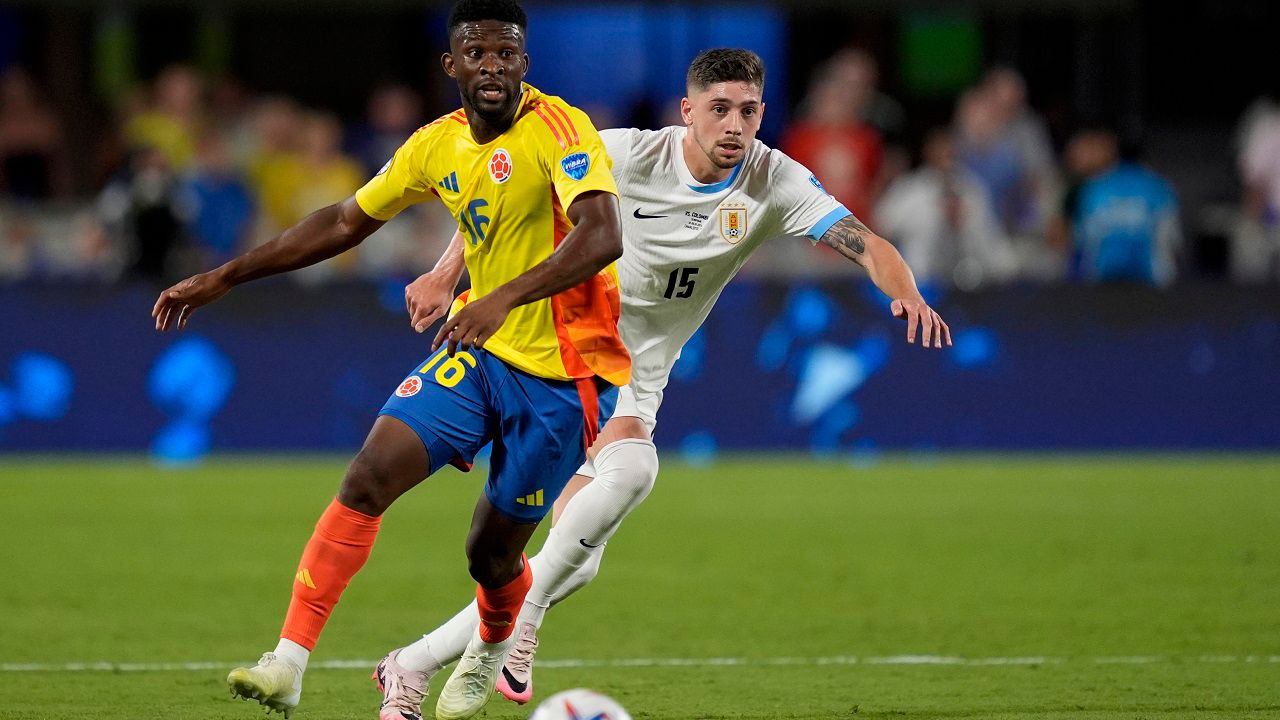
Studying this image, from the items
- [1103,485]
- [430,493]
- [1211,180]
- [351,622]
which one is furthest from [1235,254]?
[351,622]

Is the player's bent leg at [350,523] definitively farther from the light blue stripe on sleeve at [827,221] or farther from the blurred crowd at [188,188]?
the blurred crowd at [188,188]

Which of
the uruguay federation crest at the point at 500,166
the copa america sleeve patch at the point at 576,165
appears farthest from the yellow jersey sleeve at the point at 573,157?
the uruguay federation crest at the point at 500,166

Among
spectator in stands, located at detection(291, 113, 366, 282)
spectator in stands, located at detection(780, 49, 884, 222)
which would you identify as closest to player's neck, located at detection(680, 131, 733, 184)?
spectator in stands, located at detection(780, 49, 884, 222)

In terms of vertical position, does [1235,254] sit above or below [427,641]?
below

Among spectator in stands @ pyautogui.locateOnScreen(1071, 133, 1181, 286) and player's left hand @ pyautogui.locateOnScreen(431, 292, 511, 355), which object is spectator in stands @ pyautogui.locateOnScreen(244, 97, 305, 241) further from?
player's left hand @ pyautogui.locateOnScreen(431, 292, 511, 355)

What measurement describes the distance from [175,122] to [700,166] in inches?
385

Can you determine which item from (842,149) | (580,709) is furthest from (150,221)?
(580,709)

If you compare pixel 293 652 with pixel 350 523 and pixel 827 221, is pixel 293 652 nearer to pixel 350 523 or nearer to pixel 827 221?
pixel 350 523

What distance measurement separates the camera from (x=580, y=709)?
478cm

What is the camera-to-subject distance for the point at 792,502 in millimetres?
11891

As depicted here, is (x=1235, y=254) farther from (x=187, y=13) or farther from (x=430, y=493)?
(x=187, y=13)

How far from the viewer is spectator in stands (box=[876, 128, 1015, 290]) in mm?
14062

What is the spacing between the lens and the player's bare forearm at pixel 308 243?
545cm

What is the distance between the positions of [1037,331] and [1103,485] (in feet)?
5.18
